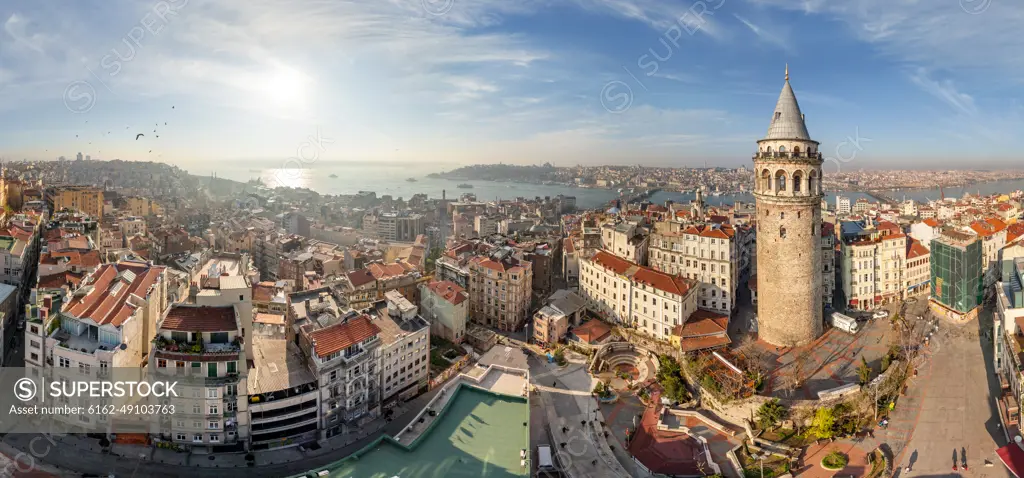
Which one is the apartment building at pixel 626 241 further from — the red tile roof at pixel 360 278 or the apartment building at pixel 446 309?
the red tile roof at pixel 360 278

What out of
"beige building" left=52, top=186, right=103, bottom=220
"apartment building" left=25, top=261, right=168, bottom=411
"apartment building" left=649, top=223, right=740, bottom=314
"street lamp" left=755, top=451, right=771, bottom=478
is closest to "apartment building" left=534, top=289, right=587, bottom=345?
"apartment building" left=649, top=223, right=740, bottom=314

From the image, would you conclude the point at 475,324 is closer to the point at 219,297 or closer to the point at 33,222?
the point at 219,297

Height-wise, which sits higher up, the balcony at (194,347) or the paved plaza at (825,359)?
the balcony at (194,347)

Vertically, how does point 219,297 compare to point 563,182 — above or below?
below

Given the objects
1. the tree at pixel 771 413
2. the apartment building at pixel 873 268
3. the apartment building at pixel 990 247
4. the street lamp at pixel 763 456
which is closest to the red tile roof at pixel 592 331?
the tree at pixel 771 413

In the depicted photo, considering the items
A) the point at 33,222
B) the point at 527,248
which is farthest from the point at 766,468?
the point at 33,222

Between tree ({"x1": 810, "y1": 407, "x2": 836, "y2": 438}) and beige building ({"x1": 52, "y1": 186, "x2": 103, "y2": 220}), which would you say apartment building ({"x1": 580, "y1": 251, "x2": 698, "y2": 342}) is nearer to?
tree ({"x1": 810, "y1": 407, "x2": 836, "y2": 438})

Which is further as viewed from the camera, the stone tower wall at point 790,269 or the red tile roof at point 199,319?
the stone tower wall at point 790,269

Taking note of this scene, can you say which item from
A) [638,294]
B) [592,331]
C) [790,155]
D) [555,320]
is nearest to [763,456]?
[592,331]
